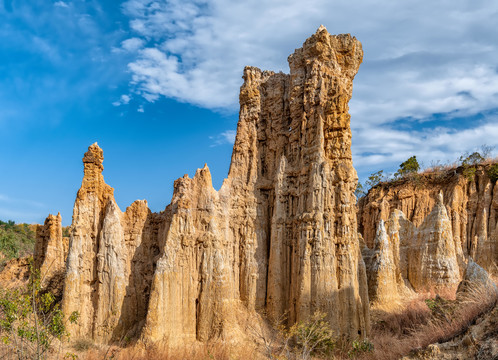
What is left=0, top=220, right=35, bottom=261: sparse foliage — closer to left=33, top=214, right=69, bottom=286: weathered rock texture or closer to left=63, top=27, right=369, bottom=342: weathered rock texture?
left=33, top=214, right=69, bottom=286: weathered rock texture

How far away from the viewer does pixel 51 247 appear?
73.4ft

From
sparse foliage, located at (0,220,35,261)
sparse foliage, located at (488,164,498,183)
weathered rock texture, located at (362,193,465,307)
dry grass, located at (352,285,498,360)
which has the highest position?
sparse foliage, located at (488,164,498,183)

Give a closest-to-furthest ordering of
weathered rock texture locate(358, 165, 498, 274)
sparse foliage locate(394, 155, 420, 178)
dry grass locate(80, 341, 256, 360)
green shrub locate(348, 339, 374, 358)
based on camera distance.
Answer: dry grass locate(80, 341, 256, 360) → green shrub locate(348, 339, 374, 358) → weathered rock texture locate(358, 165, 498, 274) → sparse foliage locate(394, 155, 420, 178)

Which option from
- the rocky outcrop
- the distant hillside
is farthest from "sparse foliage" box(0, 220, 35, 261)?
the rocky outcrop

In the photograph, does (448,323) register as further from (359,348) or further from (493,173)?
(493,173)

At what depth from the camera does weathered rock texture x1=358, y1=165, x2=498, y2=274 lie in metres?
29.8

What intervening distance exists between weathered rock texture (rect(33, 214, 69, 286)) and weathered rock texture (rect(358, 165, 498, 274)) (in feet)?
73.5

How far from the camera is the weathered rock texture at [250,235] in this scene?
17125 millimetres

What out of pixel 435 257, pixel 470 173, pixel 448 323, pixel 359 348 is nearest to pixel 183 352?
pixel 359 348

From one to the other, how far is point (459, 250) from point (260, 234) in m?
15.6

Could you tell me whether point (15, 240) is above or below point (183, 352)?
above

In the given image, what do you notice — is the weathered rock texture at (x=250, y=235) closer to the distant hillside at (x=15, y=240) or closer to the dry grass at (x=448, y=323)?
the dry grass at (x=448, y=323)

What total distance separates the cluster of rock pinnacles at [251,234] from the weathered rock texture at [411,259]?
5031 mm

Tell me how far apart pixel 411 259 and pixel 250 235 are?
495 inches
